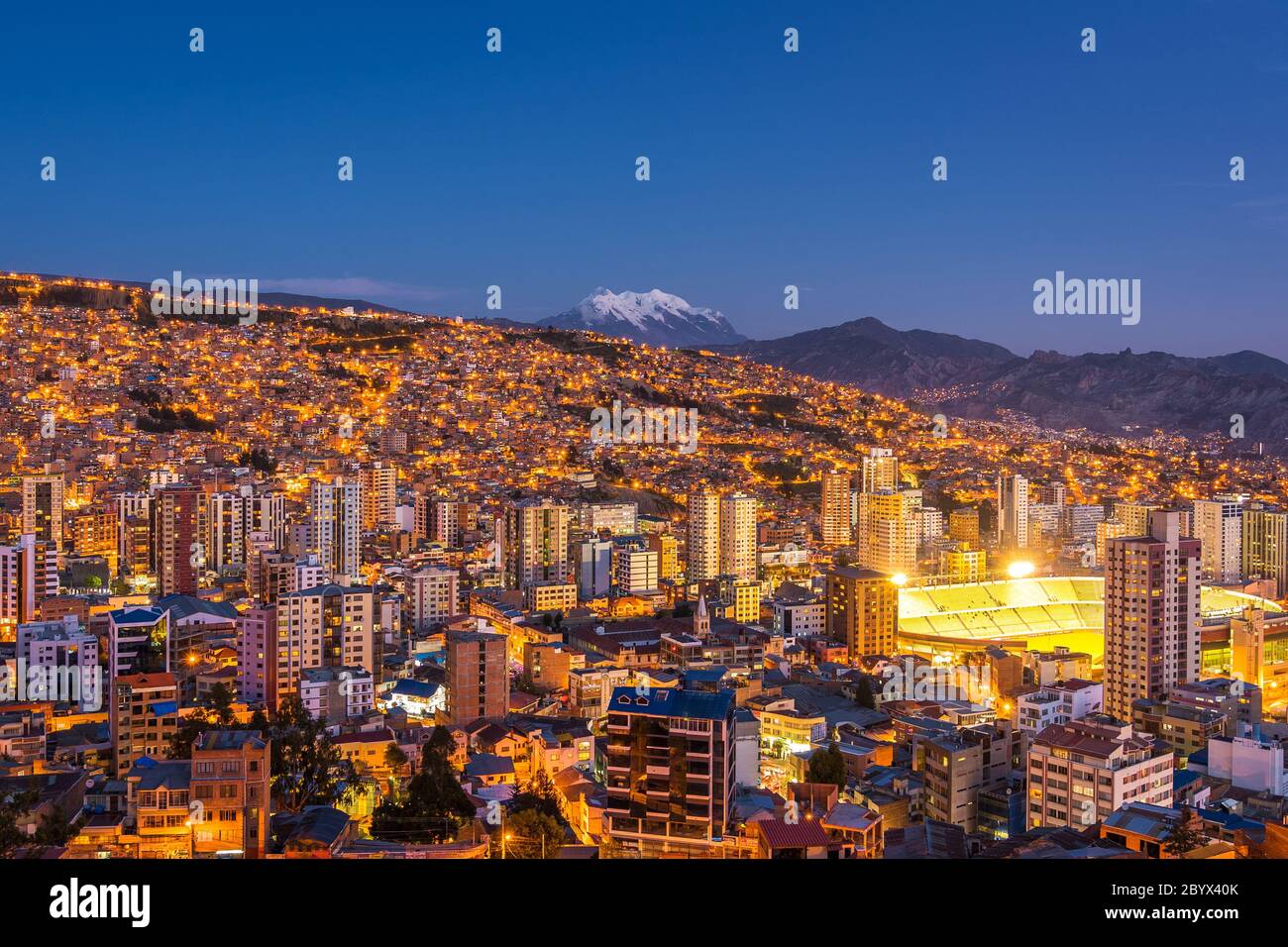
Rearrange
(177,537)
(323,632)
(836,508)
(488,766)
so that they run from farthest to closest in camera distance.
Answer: (836,508) → (177,537) → (323,632) → (488,766)

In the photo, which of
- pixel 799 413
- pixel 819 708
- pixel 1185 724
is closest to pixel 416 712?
pixel 819 708

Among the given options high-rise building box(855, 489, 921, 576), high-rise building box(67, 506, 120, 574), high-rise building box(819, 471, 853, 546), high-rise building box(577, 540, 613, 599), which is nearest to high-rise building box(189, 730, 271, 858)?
high-rise building box(577, 540, 613, 599)

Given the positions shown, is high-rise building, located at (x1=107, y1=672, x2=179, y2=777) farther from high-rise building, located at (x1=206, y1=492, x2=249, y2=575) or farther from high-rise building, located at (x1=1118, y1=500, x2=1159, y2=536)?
high-rise building, located at (x1=1118, y1=500, x2=1159, y2=536)

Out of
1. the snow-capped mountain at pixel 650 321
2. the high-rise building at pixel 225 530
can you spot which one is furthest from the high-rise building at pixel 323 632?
the snow-capped mountain at pixel 650 321

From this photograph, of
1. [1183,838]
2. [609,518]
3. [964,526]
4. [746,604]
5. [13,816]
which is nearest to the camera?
[1183,838]

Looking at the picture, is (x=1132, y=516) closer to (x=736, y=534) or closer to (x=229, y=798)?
(x=736, y=534)

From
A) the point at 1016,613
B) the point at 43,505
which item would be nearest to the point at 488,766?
the point at 1016,613
